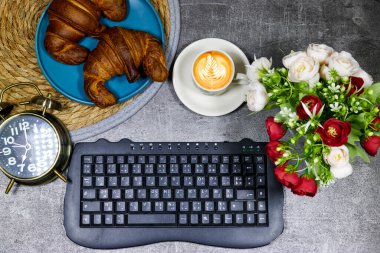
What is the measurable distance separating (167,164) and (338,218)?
1.19 ft

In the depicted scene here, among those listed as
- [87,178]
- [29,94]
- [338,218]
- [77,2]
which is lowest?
[338,218]

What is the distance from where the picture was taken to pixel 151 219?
975 mm

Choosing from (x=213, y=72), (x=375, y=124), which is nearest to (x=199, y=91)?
(x=213, y=72)

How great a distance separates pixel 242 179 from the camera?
0.98 meters

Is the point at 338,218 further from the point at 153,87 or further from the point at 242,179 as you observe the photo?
the point at 153,87

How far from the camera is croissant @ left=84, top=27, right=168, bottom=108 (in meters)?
0.93

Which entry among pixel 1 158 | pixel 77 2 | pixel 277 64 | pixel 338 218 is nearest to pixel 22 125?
pixel 1 158

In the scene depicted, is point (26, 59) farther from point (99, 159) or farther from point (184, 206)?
point (184, 206)

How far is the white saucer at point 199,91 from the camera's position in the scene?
3.27 ft

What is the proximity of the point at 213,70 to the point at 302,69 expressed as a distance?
24 cm

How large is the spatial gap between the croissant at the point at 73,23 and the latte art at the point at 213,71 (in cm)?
19

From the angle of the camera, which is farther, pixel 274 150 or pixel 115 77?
pixel 115 77

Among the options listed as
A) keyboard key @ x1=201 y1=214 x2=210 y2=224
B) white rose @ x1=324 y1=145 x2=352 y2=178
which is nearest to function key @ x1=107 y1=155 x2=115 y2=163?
keyboard key @ x1=201 y1=214 x2=210 y2=224

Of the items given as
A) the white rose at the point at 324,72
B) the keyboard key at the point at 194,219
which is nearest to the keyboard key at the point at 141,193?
the keyboard key at the point at 194,219
